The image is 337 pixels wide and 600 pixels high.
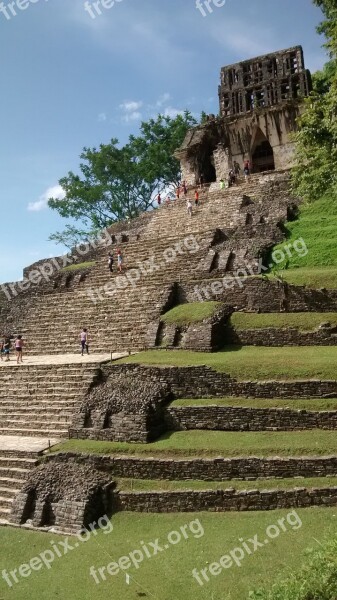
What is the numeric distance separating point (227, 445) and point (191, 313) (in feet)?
19.3

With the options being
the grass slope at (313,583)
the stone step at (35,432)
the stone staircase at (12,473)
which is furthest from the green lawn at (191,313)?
the grass slope at (313,583)

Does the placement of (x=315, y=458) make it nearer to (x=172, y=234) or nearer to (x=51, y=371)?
(x=51, y=371)

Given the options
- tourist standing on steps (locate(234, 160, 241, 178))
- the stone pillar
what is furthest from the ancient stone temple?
tourist standing on steps (locate(234, 160, 241, 178))

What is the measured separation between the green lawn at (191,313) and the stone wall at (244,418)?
398cm

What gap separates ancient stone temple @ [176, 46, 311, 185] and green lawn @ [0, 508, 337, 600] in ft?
81.9

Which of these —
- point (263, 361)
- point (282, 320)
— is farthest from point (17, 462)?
point (282, 320)

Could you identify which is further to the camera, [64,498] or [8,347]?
[8,347]

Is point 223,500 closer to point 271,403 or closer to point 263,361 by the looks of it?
point 271,403

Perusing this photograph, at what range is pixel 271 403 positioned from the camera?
10430 millimetres

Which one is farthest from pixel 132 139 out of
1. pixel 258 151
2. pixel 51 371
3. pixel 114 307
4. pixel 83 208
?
pixel 51 371

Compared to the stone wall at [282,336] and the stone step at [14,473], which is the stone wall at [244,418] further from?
the stone wall at [282,336]

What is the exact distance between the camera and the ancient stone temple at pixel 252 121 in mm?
31266

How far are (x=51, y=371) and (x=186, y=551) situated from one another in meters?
7.99

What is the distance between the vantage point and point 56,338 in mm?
18281
